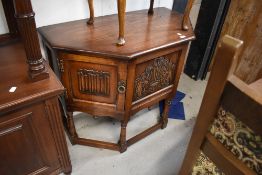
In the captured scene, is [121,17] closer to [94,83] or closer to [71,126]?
[94,83]

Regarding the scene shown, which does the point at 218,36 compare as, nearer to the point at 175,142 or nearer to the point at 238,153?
the point at 175,142

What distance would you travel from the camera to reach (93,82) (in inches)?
47.4

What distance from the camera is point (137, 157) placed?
1568mm

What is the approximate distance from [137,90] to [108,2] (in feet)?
2.03

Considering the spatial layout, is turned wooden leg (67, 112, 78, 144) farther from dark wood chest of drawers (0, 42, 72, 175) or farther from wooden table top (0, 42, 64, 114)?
wooden table top (0, 42, 64, 114)

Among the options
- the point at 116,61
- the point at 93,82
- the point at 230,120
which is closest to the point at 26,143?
the point at 93,82

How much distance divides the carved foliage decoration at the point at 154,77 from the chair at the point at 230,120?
640mm

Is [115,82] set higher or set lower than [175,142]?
higher

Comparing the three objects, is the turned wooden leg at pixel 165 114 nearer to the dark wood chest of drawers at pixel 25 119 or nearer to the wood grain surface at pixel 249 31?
the wood grain surface at pixel 249 31

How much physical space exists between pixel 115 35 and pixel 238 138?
0.86 m

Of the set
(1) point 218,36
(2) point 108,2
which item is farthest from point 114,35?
(1) point 218,36

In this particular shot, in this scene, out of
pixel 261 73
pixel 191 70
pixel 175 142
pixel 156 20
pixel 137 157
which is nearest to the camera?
pixel 156 20

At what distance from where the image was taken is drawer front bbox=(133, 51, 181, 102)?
124 centimetres

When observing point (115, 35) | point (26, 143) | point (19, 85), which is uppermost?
point (115, 35)
